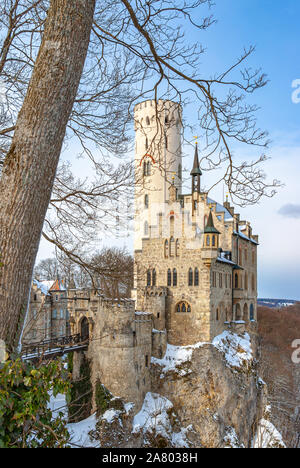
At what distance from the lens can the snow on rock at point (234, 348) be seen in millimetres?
25250

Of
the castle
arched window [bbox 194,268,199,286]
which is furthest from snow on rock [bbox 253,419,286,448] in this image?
arched window [bbox 194,268,199,286]

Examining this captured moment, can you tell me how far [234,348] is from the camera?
26.8 meters

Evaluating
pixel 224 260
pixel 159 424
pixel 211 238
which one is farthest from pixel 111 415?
pixel 224 260

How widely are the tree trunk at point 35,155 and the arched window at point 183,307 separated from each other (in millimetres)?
23017

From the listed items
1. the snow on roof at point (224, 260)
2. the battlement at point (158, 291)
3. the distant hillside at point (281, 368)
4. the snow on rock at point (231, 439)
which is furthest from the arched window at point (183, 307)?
the distant hillside at point (281, 368)

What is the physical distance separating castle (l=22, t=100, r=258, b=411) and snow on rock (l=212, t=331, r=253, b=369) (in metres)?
0.73

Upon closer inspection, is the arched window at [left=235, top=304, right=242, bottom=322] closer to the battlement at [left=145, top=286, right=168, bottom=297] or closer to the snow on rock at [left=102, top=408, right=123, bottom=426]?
the battlement at [left=145, top=286, right=168, bottom=297]

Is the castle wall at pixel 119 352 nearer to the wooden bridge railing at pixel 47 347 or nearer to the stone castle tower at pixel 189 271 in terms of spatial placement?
the wooden bridge railing at pixel 47 347

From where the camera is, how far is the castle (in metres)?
21.4

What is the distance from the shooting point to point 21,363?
350 centimetres

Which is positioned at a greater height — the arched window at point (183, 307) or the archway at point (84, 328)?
the arched window at point (183, 307)
